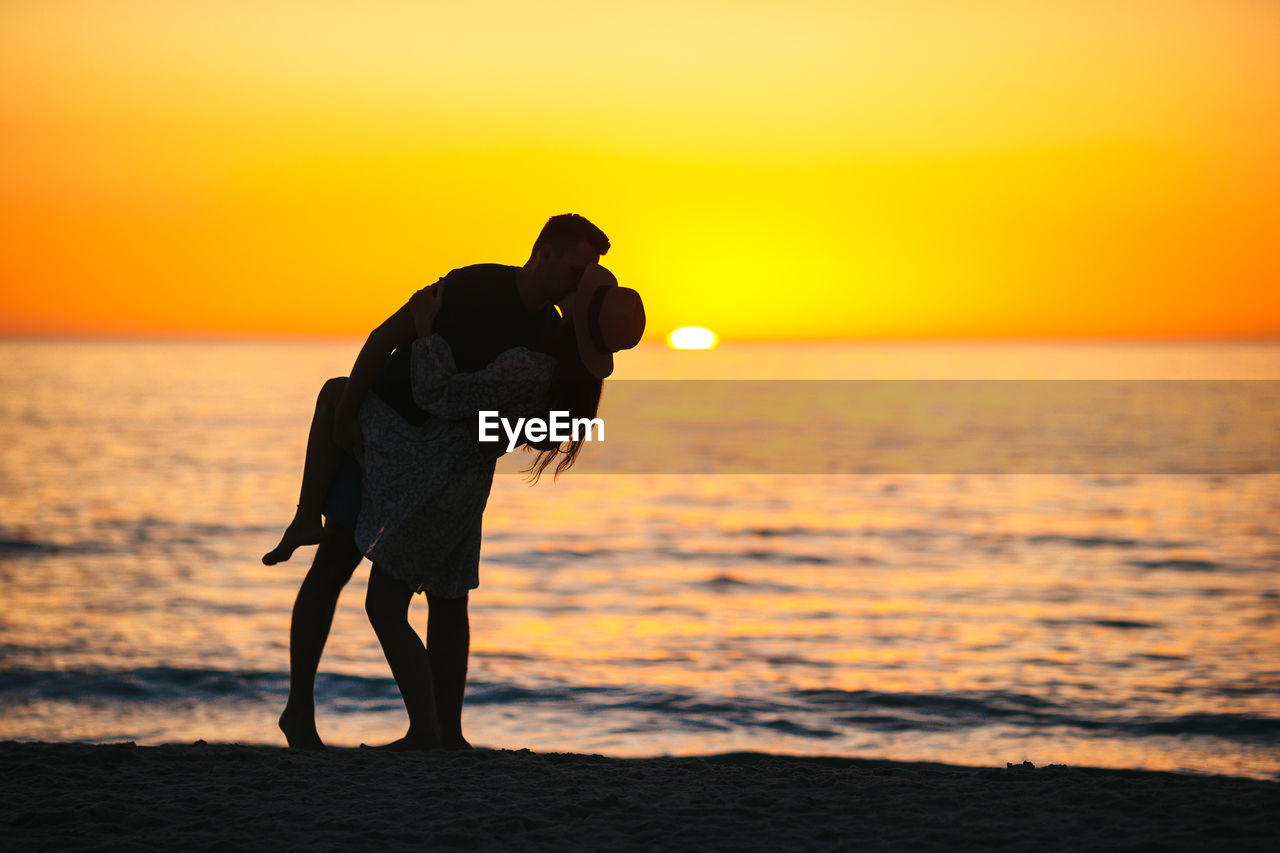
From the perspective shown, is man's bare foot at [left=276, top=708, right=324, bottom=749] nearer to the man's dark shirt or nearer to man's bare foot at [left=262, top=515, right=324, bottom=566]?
man's bare foot at [left=262, top=515, right=324, bottom=566]

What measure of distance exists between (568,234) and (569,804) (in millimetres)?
1840

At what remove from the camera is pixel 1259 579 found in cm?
1412

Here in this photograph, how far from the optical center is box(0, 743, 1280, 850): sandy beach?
10.3 ft

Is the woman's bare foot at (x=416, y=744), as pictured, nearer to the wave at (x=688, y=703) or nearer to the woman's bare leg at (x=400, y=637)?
the woman's bare leg at (x=400, y=637)

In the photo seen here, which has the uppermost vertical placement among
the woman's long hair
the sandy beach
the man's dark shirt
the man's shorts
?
the man's dark shirt

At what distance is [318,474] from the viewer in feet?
13.6

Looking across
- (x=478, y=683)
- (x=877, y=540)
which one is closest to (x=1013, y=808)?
(x=478, y=683)

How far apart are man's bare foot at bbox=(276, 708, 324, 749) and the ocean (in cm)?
263

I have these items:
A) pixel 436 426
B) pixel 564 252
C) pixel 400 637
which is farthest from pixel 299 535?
pixel 564 252

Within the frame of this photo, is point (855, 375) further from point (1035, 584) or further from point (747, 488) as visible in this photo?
point (1035, 584)

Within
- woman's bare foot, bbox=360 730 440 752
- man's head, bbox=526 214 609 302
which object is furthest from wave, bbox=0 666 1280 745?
man's head, bbox=526 214 609 302

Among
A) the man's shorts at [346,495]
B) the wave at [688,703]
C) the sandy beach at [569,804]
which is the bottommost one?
the wave at [688,703]

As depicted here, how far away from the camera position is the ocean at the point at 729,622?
7391mm

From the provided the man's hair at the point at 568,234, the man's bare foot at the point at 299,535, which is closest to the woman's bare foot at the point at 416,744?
the man's bare foot at the point at 299,535
